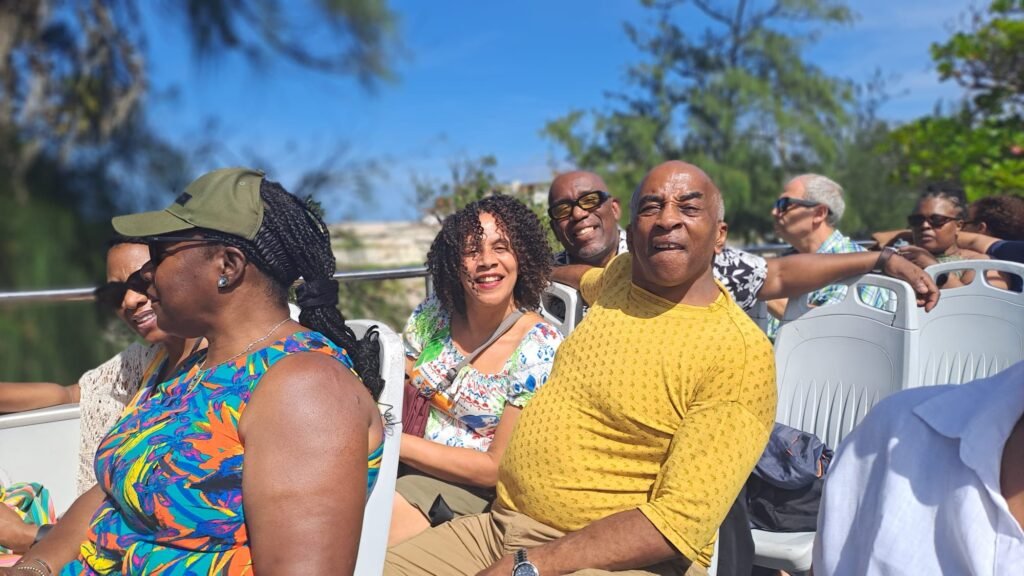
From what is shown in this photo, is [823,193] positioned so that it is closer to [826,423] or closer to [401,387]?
[826,423]

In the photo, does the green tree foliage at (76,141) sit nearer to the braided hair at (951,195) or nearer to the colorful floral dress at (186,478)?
the colorful floral dress at (186,478)

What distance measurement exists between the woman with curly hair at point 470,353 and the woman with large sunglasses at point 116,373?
781mm

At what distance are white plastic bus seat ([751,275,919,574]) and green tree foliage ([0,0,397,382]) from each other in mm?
2975

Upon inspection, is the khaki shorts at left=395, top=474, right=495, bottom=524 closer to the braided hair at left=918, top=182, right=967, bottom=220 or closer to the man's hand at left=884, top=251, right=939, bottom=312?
the man's hand at left=884, top=251, right=939, bottom=312

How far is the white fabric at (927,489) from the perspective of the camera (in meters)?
1.20

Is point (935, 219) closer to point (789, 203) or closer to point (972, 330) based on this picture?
point (789, 203)

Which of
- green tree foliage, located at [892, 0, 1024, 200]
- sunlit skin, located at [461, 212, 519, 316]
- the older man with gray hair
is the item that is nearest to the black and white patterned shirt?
sunlit skin, located at [461, 212, 519, 316]

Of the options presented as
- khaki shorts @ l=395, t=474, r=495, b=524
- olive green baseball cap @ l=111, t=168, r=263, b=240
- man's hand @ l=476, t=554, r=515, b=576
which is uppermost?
olive green baseball cap @ l=111, t=168, r=263, b=240

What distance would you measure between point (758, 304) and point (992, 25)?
326 inches

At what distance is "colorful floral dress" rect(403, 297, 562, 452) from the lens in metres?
2.59

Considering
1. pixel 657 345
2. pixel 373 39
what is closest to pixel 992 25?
pixel 373 39

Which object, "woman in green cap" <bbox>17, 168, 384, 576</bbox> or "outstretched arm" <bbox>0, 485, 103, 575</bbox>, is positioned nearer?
"woman in green cap" <bbox>17, 168, 384, 576</bbox>

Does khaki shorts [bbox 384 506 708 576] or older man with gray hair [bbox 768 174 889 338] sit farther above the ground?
older man with gray hair [bbox 768 174 889 338]

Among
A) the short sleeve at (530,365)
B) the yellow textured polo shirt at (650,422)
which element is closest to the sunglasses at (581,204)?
the short sleeve at (530,365)
